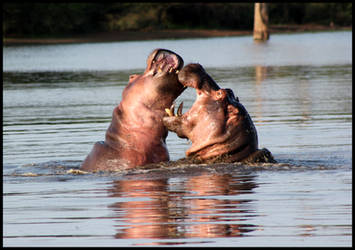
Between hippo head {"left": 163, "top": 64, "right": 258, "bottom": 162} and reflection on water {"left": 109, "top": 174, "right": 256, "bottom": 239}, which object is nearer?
reflection on water {"left": 109, "top": 174, "right": 256, "bottom": 239}

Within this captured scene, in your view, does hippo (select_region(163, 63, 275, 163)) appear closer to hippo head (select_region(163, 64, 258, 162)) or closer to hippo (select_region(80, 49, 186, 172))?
hippo head (select_region(163, 64, 258, 162))

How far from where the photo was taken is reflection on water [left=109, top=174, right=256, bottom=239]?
5.82 meters

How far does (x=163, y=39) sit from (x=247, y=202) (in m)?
49.9

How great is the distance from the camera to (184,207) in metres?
6.66

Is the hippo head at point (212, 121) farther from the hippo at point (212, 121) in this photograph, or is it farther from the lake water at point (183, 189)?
the lake water at point (183, 189)

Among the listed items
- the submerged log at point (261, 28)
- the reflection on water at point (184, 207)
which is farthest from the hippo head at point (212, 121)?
the submerged log at point (261, 28)

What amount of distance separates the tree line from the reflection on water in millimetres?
50464

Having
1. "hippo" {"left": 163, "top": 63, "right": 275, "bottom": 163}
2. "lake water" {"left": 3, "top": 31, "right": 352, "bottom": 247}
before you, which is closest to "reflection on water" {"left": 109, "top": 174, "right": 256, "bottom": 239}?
"lake water" {"left": 3, "top": 31, "right": 352, "bottom": 247}

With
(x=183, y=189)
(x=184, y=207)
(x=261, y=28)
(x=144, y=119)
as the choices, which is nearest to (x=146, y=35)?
(x=261, y=28)

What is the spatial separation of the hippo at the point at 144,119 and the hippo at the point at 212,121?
166 millimetres

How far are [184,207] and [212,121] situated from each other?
1.89 metres

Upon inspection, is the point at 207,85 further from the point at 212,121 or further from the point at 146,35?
the point at 146,35

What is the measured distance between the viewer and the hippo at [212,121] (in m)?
8.38

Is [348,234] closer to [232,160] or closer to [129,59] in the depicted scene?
[232,160]
